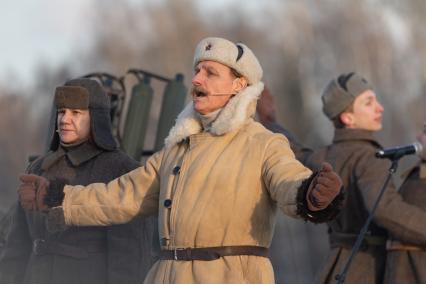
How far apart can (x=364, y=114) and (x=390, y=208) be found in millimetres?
971

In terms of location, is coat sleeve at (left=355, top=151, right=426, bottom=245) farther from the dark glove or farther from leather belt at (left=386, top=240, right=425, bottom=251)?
the dark glove

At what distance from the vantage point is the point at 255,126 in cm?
858

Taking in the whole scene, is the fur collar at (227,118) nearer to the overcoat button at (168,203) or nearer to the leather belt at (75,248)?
the overcoat button at (168,203)

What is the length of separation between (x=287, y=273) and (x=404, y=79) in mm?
11588

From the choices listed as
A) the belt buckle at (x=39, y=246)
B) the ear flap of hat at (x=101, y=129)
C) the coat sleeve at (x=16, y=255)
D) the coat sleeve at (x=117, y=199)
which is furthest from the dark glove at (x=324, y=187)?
the coat sleeve at (x=16, y=255)

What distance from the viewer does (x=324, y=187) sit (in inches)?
306

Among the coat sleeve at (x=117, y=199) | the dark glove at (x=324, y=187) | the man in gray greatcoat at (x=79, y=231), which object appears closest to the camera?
the dark glove at (x=324, y=187)

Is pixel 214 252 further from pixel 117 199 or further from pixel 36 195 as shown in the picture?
pixel 36 195

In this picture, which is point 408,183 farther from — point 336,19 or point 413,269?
point 336,19

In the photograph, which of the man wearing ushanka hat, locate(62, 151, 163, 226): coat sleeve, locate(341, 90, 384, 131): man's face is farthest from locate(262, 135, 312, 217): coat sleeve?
locate(341, 90, 384, 131): man's face

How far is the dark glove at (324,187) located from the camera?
7.77 m

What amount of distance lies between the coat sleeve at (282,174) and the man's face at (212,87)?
1.15 feet

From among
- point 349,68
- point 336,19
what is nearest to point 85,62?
point 336,19

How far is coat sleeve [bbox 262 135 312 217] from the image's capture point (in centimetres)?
802
